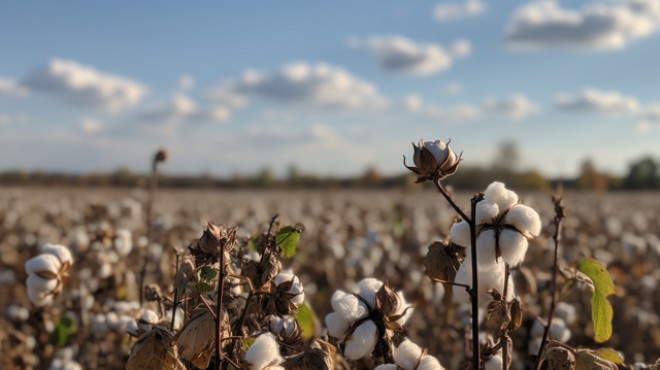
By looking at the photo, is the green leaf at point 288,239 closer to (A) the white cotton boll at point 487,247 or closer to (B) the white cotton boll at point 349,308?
(B) the white cotton boll at point 349,308

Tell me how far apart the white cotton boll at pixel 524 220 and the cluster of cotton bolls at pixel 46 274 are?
5.50 ft

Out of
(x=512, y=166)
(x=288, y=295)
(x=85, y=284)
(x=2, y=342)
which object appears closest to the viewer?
(x=288, y=295)

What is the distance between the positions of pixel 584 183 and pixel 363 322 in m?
73.5

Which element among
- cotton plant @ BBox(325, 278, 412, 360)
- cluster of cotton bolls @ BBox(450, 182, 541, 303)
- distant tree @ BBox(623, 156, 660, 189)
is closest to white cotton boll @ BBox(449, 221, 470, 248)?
cluster of cotton bolls @ BBox(450, 182, 541, 303)

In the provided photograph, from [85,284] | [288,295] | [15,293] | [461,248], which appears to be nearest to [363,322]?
[288,295]

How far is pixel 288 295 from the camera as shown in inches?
67.4

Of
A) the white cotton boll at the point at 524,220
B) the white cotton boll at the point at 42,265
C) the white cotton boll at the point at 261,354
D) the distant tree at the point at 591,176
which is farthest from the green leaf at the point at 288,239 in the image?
the distant tree at the point at 591,176

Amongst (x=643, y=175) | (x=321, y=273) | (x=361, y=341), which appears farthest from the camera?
(x=643, y=175)

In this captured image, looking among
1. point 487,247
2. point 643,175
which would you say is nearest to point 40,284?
point 487,247

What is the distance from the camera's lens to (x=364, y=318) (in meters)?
1.78

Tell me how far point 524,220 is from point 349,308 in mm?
454

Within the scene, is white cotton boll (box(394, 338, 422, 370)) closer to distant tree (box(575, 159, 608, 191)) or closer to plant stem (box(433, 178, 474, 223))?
plant stem (box(433, 178, 474, 223))

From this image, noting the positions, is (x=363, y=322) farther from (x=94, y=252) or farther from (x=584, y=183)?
(x=584, y=183)

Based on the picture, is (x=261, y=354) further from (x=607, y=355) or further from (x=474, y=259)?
(x=607, y=355)
